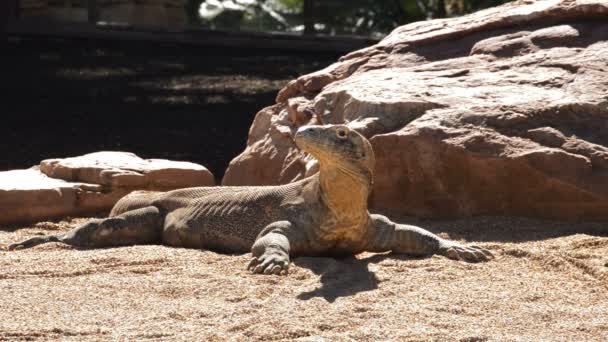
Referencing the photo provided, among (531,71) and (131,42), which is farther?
(131,42)

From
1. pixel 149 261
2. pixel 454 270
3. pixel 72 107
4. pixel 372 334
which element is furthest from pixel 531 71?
pixel 72 107

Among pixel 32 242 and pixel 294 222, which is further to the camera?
pixel 32 242

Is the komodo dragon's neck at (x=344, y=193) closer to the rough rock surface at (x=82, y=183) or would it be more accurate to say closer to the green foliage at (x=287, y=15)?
the rough rock surface at (x=82, y=183)

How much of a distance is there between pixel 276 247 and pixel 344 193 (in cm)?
54

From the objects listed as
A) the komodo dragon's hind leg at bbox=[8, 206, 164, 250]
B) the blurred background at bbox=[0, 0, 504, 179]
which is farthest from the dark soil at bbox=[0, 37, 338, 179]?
the komodo dragon's hind leg at bbox=[8, 206, 164, 250]

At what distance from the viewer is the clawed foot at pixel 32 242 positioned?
8094mm

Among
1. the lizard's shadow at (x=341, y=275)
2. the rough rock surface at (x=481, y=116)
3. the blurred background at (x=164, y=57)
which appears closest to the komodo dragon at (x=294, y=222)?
the lizard's shadow at (x=341, y=275)

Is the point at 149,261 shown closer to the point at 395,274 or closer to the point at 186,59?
the point at 395,274

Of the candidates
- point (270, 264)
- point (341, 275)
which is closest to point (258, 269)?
point (270, 264)

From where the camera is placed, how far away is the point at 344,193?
23.5 feet

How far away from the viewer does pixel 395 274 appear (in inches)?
265

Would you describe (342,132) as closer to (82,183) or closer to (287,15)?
(82,183)

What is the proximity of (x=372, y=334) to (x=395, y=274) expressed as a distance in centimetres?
148

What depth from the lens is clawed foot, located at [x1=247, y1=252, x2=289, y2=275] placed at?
670cm
